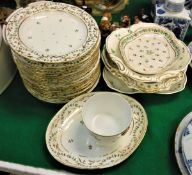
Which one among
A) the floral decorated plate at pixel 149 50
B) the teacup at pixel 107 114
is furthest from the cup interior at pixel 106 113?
the floral decorated plate at pixel 149 50

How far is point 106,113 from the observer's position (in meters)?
0.70

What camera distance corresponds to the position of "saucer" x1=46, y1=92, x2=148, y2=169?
0.64m

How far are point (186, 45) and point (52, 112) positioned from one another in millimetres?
371

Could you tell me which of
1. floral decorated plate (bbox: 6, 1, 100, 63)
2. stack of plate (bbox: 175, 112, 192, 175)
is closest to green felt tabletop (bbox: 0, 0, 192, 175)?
stack of plate (bbox: 175, 112, 192, 175)

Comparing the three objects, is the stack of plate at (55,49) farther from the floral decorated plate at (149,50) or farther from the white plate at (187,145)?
the white plate at (187,145)

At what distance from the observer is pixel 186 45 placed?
828 millimetres

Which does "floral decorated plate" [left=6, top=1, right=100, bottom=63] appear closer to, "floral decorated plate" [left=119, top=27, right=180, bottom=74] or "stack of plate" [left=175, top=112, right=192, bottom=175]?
"floral decorated plate" [left=119, top=27, right=180, bottom=74]

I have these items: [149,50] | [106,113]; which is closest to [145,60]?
[149,50]

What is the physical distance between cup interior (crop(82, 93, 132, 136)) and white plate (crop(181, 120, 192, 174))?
4.6 inches

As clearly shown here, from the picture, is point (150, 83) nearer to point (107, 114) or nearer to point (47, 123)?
point (107, 114)

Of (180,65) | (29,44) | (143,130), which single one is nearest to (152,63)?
(180,65)

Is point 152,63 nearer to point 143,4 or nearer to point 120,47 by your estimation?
point 120,47

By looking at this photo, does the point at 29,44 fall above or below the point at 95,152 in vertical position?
above

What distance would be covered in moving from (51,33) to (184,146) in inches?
14.1
